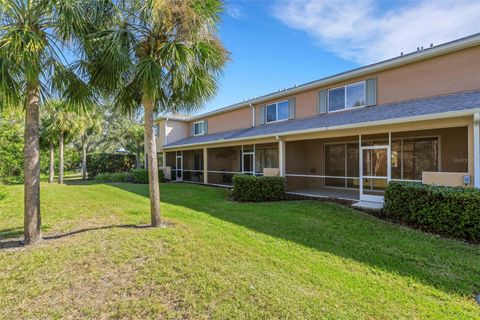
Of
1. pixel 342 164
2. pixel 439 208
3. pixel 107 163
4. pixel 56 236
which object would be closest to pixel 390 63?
pixel 342 164

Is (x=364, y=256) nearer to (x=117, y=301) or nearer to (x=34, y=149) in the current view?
(x=117, y=301)

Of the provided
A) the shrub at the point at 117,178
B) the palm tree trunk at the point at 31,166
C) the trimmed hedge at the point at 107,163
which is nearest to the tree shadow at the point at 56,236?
the palm tree trunk at the point at 31,166

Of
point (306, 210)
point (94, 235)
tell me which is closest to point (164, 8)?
point (94, 235)

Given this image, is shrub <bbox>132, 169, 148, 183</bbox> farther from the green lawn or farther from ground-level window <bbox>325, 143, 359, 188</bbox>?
ground-level window <bbox>325, 143, 359, 188</bbox>

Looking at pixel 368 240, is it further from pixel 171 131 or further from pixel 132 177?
pixel 171 131

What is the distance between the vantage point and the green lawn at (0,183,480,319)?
3.23 meters

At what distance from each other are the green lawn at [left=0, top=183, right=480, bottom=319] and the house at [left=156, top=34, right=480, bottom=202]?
3432 mm

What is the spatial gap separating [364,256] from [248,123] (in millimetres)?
13133

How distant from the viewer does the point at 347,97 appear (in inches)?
475

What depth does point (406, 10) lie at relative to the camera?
9727 mm

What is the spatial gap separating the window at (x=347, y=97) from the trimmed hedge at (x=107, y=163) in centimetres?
2271

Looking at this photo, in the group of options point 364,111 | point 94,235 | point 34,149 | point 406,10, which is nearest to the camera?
point 34,149

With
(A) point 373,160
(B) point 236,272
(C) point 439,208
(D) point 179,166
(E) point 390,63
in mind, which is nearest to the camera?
(B) point 236,272

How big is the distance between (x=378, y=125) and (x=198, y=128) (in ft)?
53.4
